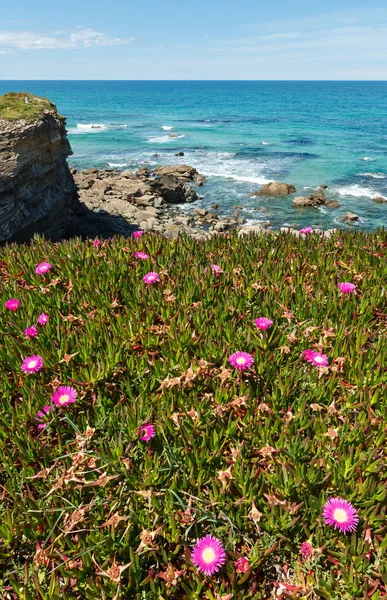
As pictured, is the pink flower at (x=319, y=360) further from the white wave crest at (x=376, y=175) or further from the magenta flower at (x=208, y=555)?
the white wave crest at (x=376, y=175)

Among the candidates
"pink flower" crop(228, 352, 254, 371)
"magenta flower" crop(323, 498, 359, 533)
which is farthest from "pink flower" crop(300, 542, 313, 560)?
"pink flower" crop(228, 352, 254, 371)

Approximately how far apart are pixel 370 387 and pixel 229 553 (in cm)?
148

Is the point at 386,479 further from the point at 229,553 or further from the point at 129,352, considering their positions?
the point at 129,352

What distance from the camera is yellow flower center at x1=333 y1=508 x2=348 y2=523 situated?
1.96 meters

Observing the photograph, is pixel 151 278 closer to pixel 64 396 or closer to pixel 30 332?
pixel 30 332

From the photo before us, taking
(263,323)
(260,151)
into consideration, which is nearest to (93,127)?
(260,151)

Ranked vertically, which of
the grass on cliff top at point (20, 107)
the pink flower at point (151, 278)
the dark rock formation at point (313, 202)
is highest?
the grass on cliff top at point (20, 107)

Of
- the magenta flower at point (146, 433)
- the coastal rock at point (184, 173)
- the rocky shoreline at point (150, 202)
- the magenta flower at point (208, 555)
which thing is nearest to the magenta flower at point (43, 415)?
the magenta flower at point (146, 433)

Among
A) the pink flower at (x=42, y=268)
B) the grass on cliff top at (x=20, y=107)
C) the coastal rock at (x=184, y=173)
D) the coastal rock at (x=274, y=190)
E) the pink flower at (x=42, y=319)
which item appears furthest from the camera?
the coastal rock at (x=184, y=173)

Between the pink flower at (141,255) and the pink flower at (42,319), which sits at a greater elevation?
the pink flower at (141,255)

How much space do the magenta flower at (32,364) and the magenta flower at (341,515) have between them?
198 centimetres

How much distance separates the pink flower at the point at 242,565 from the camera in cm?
190

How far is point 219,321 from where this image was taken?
3367 mm

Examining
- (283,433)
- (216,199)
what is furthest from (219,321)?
(216,199)
